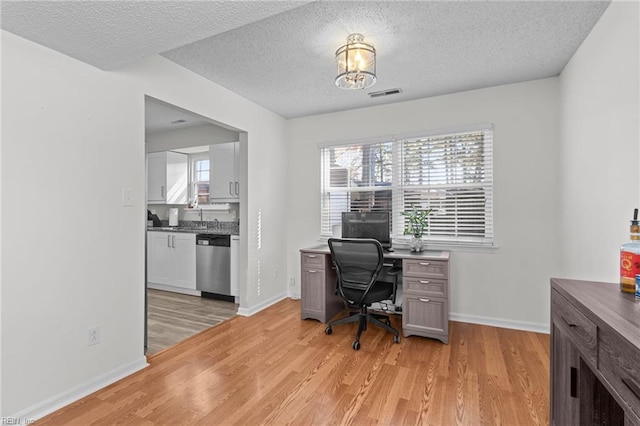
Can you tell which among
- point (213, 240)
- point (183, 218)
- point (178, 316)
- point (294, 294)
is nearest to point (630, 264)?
point (294, 294)

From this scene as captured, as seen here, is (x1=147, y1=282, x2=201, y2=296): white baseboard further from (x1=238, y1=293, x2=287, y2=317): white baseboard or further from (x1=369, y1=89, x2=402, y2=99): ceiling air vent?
(x1=369, y1=89, x2=402, y2=99): ceiling air vent

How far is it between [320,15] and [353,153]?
202 cm

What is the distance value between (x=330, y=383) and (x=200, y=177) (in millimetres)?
3828

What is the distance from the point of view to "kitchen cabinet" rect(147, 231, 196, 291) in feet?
13.8

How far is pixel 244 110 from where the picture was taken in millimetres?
3434

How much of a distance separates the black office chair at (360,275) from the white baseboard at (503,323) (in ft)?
3.15

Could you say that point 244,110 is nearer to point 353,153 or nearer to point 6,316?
point 353,153

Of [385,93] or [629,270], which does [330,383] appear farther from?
[385,93]

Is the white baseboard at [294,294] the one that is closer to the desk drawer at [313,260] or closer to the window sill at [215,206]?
the desk drawer at [313,260]

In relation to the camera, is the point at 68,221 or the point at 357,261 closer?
the point at 68,221

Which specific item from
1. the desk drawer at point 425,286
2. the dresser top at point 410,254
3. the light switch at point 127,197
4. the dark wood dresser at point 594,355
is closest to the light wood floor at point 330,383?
the desk drawer at point 425,286

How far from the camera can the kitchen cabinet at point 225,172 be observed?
405 cm

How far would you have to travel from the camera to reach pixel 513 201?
3064mm

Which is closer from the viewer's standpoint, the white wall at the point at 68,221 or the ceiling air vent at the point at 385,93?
the white wall at the point at 68,221
